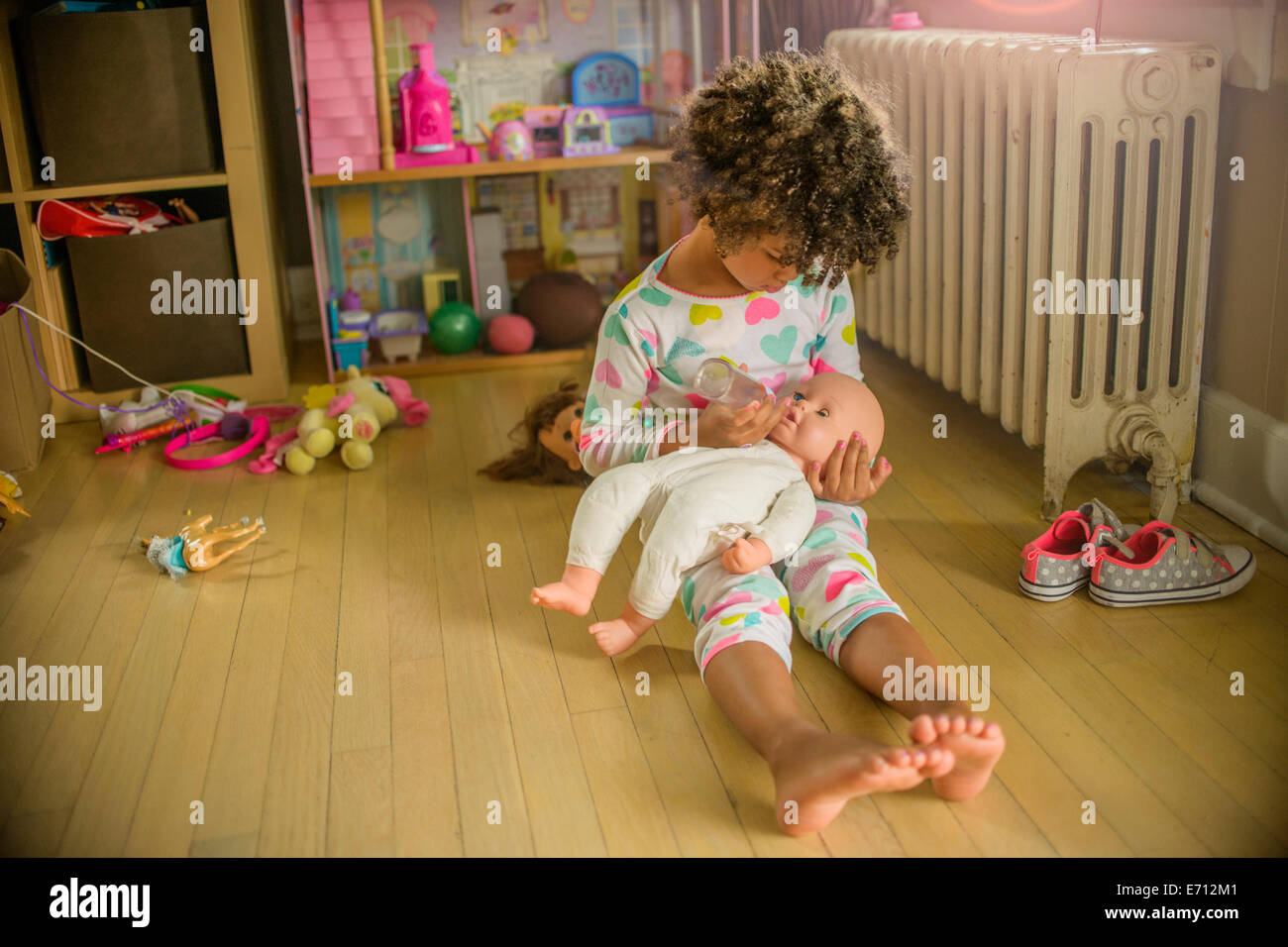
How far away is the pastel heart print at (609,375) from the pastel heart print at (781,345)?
193 millimetres

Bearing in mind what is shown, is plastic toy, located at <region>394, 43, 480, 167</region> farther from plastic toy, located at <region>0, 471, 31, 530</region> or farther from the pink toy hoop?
plastic toy, located at <region>0, 471, 31, 530</region>

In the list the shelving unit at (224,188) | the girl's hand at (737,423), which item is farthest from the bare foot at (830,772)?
the shelving unit at (224,188)

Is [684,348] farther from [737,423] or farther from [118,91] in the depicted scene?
A: [118,91]

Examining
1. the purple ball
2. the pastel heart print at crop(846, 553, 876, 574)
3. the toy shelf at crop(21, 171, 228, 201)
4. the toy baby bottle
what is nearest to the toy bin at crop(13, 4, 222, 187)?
the toy shelf at crop(21, 171, 228, 201)

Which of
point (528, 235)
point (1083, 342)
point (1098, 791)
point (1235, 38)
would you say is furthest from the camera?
point (528, 235)

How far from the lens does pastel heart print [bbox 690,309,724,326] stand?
1476 mm

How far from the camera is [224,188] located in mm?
2525

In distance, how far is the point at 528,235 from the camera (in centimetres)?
297

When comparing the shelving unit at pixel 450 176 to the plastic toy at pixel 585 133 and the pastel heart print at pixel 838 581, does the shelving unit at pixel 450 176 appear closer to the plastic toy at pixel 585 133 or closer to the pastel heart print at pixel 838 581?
the plastic toy at pixel 585 133

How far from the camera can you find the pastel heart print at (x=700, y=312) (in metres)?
1.48

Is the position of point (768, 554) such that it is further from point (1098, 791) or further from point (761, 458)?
point (1098, 791)

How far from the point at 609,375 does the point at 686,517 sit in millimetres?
242
